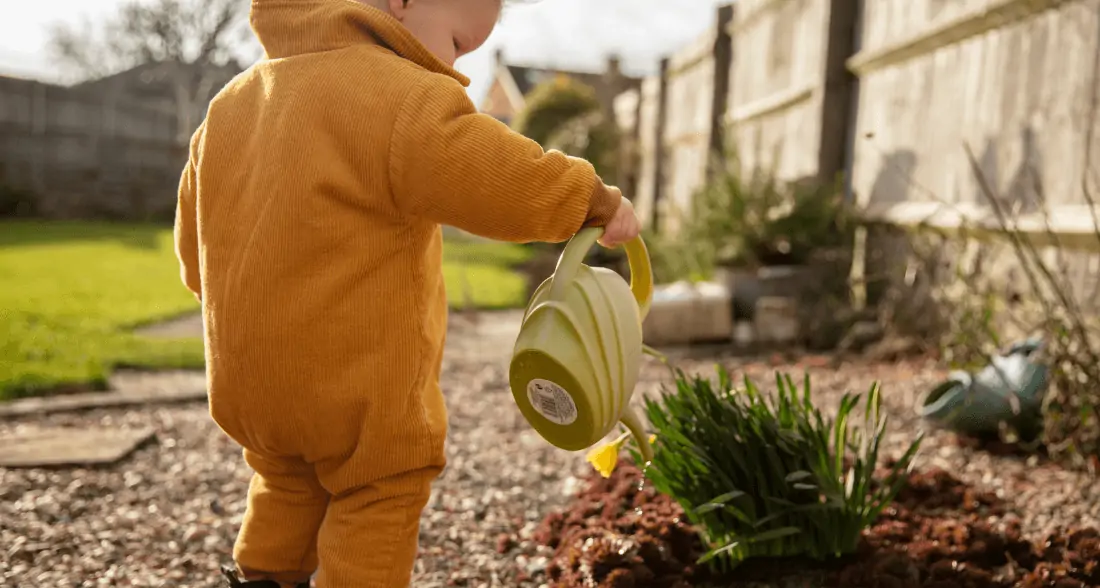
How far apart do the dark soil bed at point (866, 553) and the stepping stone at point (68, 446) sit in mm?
1516

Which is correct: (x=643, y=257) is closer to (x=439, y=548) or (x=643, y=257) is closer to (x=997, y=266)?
(x=439, y=548)

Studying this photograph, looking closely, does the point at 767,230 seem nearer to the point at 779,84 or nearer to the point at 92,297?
the point at 779,84

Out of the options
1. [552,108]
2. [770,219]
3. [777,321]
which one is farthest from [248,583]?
[552,108]

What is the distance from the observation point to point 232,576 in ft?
5.53

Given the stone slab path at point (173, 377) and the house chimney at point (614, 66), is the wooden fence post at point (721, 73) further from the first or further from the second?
the house chimney at point (614, 66)

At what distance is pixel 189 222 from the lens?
1.66 metres

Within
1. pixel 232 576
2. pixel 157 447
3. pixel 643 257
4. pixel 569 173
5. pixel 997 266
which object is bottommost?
pixel 157 447

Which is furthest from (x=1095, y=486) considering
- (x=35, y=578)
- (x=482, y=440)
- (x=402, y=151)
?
(x=35, y=578)

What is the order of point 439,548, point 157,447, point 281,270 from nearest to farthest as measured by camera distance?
point 281,270 → point 439,548 → point 157,447

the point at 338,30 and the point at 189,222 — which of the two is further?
the point at 189,222

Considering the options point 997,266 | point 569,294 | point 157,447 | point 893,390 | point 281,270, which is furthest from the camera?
point 997,266

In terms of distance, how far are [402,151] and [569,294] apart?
1.05 feet

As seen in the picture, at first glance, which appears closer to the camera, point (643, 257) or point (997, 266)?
point (643, 257)

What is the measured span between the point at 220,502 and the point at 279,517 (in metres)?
0.95
